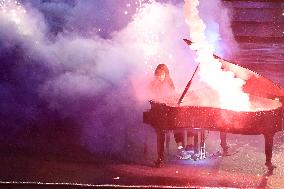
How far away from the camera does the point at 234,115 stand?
6.50m

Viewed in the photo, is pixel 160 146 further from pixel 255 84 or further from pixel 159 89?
pixel 255 84

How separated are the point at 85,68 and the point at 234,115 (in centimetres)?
621

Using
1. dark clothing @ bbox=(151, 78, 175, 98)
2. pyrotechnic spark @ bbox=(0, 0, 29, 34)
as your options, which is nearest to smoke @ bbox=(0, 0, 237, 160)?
pyrotechnic spark @ bbox=(0, 0, 29, 34)

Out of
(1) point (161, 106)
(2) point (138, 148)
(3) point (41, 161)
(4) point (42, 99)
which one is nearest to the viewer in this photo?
(1) point (161, 106)

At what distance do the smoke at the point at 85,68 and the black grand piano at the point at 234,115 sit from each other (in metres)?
1.90

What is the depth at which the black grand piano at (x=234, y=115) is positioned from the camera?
6.50m

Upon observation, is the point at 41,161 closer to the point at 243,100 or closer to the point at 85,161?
the point at 85,161

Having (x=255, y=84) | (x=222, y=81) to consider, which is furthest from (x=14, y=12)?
(x=255, y=84)

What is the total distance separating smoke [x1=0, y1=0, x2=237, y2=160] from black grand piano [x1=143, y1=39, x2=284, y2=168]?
1.90 m

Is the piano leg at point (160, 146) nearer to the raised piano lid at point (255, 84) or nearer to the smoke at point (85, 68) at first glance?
the smoke at point (85, 68)

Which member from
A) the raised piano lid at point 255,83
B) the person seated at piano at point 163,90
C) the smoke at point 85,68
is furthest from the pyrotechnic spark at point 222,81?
the smoke at point 85,68

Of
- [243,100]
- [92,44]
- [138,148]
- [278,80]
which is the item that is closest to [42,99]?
[92,44]

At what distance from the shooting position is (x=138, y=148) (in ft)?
28.9

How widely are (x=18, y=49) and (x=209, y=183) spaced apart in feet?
24.3
